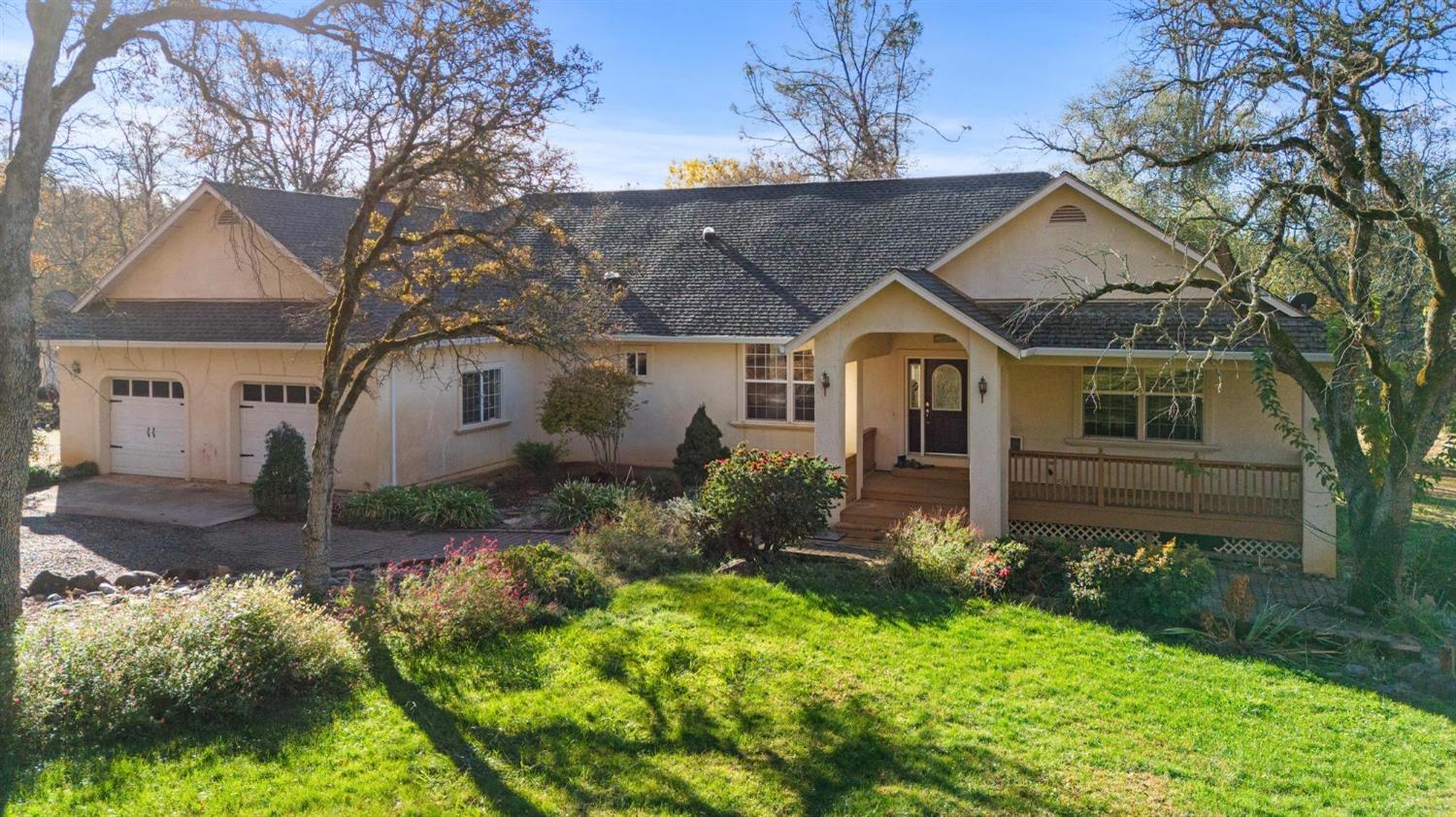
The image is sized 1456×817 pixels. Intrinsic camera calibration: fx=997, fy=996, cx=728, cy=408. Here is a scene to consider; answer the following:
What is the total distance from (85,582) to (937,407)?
45.9 feet

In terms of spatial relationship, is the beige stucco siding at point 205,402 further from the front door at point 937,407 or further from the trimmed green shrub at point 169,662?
the front door at point 937,407

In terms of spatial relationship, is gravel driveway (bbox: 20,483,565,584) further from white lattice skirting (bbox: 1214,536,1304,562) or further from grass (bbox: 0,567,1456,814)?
white lattice skirting (bbox: 1214,536,1304,562)

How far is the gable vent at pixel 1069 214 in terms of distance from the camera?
16812mm

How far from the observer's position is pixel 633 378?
63.7 ft

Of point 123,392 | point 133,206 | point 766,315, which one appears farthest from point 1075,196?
point 133,206

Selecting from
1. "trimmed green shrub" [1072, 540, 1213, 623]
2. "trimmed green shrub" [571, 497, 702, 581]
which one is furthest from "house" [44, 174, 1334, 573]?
"trimmed green shrub" [571, 497, 702, 581]

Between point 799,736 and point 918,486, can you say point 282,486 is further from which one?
point 799,736

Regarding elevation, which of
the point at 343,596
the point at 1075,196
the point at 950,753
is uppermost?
the point at 1075,196

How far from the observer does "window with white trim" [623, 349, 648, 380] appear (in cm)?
2120

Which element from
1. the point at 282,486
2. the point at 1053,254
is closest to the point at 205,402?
the point at 282,486

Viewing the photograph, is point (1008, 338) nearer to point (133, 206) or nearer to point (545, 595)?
point (545, 595)

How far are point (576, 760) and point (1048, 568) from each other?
735 cm

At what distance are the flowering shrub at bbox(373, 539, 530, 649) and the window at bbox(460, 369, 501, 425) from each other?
9508 mm

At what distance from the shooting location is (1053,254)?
55.8ft
